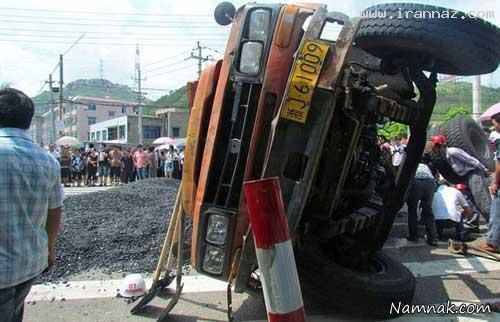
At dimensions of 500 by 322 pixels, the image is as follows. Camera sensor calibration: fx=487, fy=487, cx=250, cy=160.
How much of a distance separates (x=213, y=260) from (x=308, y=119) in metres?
1.21

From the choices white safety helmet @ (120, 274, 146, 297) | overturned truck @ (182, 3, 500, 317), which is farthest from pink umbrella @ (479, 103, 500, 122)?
white safety helmet @ (120, 274, 146, 297)

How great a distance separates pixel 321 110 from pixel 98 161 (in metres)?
18.9

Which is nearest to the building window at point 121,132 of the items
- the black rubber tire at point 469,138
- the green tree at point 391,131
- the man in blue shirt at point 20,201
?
the green tree at point 391,131

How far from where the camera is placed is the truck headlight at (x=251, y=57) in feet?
11.2

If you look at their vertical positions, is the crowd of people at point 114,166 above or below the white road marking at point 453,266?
below

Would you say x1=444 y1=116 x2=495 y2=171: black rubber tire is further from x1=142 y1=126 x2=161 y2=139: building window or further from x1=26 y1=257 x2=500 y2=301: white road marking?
x1=142 y1=126 x2=161 y2=139: building window

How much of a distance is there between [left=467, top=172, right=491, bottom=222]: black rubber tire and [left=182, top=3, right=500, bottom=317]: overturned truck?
3.61 m

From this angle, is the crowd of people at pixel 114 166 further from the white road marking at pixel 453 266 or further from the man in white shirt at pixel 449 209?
the white road marking at pixel 453 266

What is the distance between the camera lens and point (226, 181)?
3.51 m

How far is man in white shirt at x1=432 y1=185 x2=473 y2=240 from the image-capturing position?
22.0 feet

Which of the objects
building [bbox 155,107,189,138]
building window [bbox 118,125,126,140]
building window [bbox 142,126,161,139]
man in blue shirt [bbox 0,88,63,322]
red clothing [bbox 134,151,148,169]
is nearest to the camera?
man in blue shirt [bbox 0,88,63,322]

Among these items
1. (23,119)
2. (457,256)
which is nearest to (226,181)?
(23,119)

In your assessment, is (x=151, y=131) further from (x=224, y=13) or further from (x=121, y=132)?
(x=224, y=13)

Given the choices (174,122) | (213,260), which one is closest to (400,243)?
(213,260)
